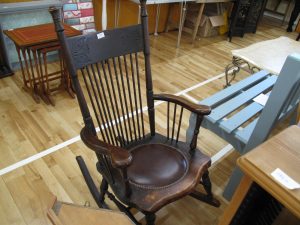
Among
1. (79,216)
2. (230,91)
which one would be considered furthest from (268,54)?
(79,216)

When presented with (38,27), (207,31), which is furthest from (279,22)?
(38,27)

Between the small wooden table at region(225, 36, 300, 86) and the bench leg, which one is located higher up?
the small wooden table at region(225, 36, 300, 86)

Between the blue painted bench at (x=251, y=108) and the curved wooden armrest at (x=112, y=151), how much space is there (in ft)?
2.20

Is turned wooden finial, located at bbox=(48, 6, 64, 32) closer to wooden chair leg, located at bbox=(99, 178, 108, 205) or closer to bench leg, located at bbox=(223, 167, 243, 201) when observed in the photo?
wooden chair leg, located at bbox=(99, 178, 108, 205)

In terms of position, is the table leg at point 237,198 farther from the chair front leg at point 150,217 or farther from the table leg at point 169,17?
the table leg at point 169,17

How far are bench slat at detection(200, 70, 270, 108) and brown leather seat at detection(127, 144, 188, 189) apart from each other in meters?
0.52

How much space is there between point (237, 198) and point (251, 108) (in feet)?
3.12

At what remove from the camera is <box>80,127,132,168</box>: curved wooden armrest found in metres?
0.86

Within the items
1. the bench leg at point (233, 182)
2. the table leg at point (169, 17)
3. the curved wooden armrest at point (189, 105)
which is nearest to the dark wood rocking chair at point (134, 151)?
the curved wooden armrest at point (189, 105)

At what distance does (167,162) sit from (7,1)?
2198 mm

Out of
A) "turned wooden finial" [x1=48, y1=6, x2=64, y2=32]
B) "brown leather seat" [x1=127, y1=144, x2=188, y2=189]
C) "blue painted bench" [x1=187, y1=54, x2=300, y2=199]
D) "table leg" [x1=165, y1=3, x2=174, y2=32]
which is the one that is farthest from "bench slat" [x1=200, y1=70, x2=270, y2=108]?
"table leg" [x1=165, y1=3, x2=174, y2=32]

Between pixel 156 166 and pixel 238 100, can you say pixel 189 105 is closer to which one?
pixel 156 166

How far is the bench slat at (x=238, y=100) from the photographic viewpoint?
150 cm

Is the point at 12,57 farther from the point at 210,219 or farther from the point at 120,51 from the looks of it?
the point at 210,219
